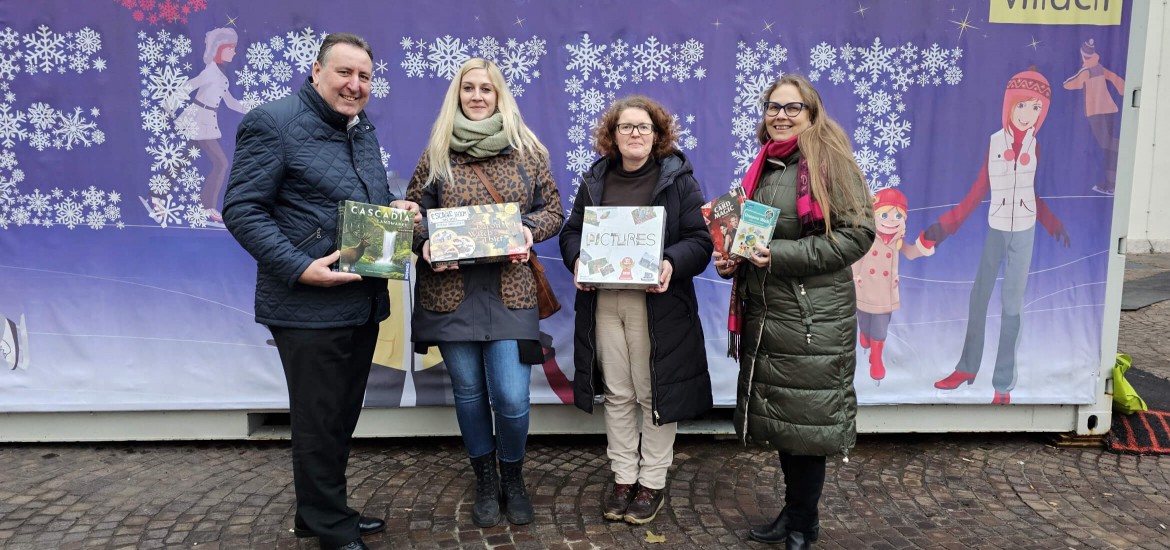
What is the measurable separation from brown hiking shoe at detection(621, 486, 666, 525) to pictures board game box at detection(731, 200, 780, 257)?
127cm

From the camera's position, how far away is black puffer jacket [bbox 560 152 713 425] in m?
3.40

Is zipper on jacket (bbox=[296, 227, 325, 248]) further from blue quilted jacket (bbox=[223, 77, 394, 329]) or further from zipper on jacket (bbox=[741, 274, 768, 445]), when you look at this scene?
zipper on jacket (bbox=[741, 274, 768, 445])

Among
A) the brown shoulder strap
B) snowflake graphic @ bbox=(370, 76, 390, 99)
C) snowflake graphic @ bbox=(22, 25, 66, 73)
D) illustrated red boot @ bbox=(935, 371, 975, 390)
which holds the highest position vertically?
snowflake graphic @ bbox=(22, 25, 66, 73)

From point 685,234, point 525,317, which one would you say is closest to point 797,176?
point 685,234

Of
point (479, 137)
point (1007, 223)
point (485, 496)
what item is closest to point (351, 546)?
point (485, 496)

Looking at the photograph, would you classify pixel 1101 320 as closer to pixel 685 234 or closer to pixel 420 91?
pixel 685 234

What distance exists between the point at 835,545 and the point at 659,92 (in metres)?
2.44

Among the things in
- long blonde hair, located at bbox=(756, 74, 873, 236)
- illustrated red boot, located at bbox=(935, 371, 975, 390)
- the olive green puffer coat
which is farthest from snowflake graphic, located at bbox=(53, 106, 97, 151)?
illustrated red boot, located at bbox=(935, 371, 975, 390)

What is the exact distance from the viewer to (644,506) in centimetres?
358

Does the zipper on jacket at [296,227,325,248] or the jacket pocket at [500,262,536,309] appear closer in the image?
the zipper on jacket at [296,227,325,248]

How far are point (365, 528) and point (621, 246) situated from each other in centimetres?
171

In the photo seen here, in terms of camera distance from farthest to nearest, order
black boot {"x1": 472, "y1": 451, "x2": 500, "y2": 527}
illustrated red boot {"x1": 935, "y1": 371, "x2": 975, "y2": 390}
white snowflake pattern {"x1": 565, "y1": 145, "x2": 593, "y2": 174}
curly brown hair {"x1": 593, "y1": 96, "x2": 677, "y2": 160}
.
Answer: illustrated red boot {"x1": 935, "y1": 371, "x2": 975, "y2": 390}, white snowflake pattern {"x1": 565, "y1": 145, "x2": 593, "y2": 174}, black boot {"x1": 472, "y1": 451, "x2": 500, "y2": 527}, curly brown hair {"x1": 593, "y1": 96, "x2": 677, "y2": 160}

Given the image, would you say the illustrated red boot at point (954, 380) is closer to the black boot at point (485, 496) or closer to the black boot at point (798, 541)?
the black boot at point (798, 541)

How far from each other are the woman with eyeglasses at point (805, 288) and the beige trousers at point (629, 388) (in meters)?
0.51
